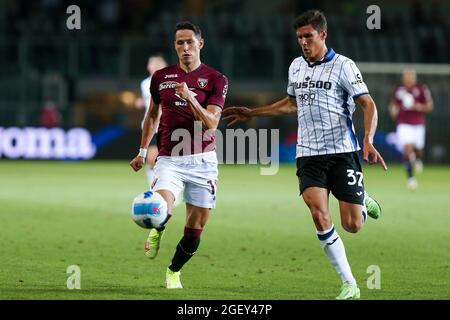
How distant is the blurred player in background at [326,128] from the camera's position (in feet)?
28.2

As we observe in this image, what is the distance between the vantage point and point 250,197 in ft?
61.9

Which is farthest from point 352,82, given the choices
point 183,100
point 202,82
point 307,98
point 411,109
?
point 411,109

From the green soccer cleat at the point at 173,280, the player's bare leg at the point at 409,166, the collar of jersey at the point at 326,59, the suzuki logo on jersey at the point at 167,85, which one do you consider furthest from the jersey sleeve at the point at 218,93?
the player's bare leg at the point at 409,166

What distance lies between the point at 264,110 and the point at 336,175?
1.03m

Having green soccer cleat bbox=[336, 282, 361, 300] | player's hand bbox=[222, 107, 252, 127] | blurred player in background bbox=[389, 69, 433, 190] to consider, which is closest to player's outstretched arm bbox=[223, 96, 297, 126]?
player's hand bbox=[222, 107, 252, 127]

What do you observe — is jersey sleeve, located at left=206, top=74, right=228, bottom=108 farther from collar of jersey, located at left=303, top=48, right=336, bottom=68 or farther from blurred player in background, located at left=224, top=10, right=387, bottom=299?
collar of jersey, located at left=303, top=48, right=336, bottom=68

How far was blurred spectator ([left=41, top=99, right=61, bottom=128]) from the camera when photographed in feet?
94.9

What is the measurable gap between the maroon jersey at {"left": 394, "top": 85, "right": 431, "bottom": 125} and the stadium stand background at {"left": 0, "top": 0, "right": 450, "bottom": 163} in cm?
538

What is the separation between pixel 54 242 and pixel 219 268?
2.72m

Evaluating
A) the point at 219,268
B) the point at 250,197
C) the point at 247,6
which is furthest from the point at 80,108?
the point at 219,268

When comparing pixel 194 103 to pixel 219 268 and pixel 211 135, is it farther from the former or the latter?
pixel 219 268

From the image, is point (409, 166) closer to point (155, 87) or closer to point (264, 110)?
point (264, 110)

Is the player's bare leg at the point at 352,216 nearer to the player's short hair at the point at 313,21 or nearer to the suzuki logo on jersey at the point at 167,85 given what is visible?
the player's short hair at the point at 313,21

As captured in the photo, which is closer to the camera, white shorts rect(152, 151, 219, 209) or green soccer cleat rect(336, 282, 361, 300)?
green soccer cleat rect(336, 282, 361, 300)
